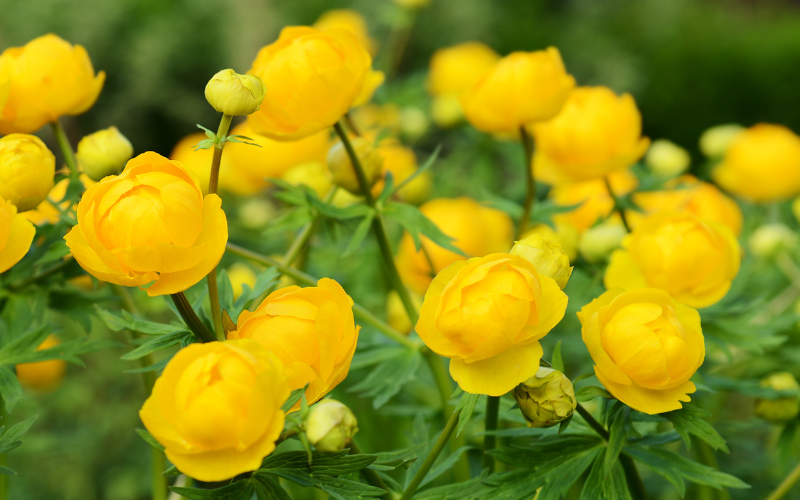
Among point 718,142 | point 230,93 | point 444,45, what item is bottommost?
point 444,45

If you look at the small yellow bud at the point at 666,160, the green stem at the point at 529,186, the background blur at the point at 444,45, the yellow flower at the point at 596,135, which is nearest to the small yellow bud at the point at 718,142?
the small yellow bud at the point at 666,160

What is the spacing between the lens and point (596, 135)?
0.85m

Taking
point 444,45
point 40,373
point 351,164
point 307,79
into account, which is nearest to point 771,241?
point 351,164

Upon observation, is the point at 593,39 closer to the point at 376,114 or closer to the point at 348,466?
the point at 376,114

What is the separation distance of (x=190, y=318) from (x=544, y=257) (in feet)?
0.85

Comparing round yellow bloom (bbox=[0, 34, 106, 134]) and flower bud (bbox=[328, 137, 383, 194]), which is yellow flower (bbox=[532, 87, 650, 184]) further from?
round yellow bloom (bbox=[0, 34, 106, 134])

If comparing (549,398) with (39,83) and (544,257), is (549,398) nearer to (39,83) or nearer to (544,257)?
(544,257)

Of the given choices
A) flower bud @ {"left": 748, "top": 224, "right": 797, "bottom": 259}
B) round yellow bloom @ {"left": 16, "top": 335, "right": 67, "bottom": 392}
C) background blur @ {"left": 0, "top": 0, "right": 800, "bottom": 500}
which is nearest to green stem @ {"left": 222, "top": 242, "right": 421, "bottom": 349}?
round yellow bloom @ {"left": 16, "top": 335, "right": 67, "bottom": 392}

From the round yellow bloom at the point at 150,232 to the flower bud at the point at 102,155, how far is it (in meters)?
0.23

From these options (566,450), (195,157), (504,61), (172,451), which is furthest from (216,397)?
(195,157)

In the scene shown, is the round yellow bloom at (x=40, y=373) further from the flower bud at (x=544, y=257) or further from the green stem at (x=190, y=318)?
the flower bud at (x=544, y=257)

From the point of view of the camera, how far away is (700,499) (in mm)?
818

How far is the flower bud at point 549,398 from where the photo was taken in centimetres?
47

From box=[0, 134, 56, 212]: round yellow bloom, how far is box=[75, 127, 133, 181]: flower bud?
0.22 ft
